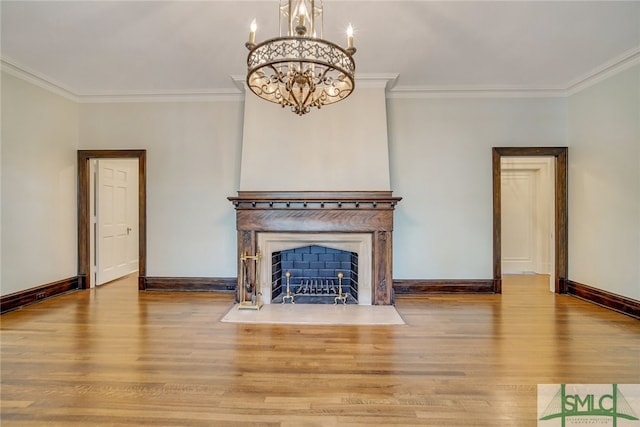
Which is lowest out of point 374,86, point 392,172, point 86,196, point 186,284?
point 186,284

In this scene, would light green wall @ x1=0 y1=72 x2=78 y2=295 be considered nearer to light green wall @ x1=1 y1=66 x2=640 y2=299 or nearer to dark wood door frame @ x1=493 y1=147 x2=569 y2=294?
light green wall @ x1=1 y1=66 x2=640 y2=299

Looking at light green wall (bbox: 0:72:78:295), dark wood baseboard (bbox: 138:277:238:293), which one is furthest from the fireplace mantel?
light green wall (bbox: 0:72:78:295)

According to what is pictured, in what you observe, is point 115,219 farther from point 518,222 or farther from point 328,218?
point 518,222

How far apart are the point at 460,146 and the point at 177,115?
4040 millimetres

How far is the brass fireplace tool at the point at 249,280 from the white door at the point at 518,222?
15.7ft

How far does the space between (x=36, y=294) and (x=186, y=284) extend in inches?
67.8

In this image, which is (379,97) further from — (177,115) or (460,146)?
(177,115)

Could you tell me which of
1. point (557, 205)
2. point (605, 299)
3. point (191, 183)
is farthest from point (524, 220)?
point (191, 183)

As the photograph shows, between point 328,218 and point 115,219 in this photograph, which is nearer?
point 328,218

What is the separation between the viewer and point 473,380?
2.18 metres

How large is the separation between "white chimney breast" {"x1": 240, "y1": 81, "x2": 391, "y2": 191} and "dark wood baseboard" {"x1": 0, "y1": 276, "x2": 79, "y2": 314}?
9.34ft

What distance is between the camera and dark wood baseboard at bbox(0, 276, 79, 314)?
145 inches

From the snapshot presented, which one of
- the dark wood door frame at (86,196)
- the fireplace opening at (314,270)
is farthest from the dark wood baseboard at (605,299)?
the dark wood door frame at (86,196)

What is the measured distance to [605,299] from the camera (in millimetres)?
3875
